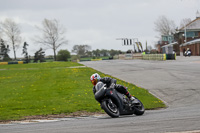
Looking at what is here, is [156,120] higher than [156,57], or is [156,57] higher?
[156,57]

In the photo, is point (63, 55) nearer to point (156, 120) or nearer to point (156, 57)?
point (156, 57)

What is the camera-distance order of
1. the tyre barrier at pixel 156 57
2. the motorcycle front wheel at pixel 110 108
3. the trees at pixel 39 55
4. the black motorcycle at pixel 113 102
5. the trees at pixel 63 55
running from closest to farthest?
1. the motorcycle front wheel at pixel 110 108
2. the black motorcycle at pixel 113 102
3. the tyre barrier at pixel 156 57
4. the trees at pixel 63 55
5. the trees at pixel 39 55

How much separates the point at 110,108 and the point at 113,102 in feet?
0.95

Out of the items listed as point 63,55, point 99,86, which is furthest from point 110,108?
point 63,55

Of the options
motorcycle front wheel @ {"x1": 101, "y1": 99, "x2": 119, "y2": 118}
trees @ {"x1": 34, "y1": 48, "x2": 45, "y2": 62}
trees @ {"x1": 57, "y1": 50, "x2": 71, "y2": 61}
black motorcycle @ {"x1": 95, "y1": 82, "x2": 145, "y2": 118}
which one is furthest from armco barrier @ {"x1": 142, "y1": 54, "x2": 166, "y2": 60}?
trees @ {"x1": 34, "y1": 48, "x2": 45, "y2": 62}

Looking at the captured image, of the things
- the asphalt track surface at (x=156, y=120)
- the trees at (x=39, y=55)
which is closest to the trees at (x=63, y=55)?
the trees at (x=39, y=55)

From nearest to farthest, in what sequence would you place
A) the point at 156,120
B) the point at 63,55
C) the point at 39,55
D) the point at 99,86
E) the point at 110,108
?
the point at 156,120
the point at 110,108
the point at 99,86
the point at 63,55
the point at 39,55

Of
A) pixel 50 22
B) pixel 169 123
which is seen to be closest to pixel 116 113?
pixel 169 123

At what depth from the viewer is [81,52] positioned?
560ft

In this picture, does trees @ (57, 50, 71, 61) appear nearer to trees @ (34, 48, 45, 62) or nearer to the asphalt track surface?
trees @ (34, 48, 45, 62)

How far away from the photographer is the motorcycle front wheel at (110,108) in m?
10.2

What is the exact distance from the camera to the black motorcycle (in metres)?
10.3

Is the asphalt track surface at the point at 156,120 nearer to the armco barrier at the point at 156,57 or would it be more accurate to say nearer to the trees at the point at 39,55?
the armco barrier at the point at 156,57

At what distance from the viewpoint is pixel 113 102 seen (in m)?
10.5
